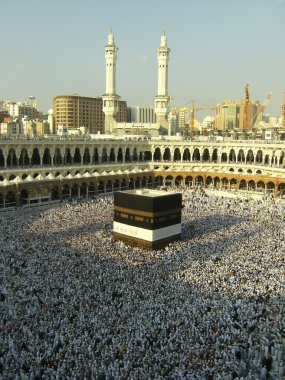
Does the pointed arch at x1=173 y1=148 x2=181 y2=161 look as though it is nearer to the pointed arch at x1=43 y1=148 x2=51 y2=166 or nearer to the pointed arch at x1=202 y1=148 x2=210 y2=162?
the pointed arch at x1=202 y1=148 x2=210 y2=162

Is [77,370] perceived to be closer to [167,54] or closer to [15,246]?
[15,246]

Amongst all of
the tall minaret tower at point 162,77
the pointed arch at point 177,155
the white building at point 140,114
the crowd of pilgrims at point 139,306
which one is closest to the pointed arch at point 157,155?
the pointed arch at point 177,155

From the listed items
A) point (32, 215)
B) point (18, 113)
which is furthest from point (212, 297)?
point (18, 113)

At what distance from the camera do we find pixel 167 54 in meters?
59.2

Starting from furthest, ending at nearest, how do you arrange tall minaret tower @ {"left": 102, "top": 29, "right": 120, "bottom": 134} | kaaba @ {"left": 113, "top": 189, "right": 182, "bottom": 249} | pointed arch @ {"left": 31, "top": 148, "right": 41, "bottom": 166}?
tall minaret tower @ {"left": 102, "top": 29, "right": 120, "bottom": 134}, pointed arch @ {"left": 31, "top": 148, "right": 41, "bottom": 166}, kaaba @ {"left": 113, "top": 189, "right": 182, "bottom": 249}

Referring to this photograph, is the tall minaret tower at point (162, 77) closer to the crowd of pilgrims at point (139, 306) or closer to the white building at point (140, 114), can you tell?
the crowd of pilgrims at point (139, 306)

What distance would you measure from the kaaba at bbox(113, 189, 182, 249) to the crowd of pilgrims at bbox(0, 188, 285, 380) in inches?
30.6

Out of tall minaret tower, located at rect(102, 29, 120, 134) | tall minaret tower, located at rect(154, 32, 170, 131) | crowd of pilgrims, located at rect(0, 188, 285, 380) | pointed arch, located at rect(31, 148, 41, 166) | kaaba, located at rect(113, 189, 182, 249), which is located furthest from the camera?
tall minaret tower, located at rect(154, 32, 170, 131)

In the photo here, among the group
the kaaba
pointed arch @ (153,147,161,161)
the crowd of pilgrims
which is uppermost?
pointed arch @ (153,147,161,161)

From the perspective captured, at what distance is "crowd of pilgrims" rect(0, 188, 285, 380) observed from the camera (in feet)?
35.7

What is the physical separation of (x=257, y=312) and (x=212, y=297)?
6.12 feet

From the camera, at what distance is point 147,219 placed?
922 inches

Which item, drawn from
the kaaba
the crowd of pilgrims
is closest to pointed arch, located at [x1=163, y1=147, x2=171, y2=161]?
the crowd of pilgrims

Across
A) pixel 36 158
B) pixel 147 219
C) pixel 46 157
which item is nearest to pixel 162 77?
pixel 46 157
